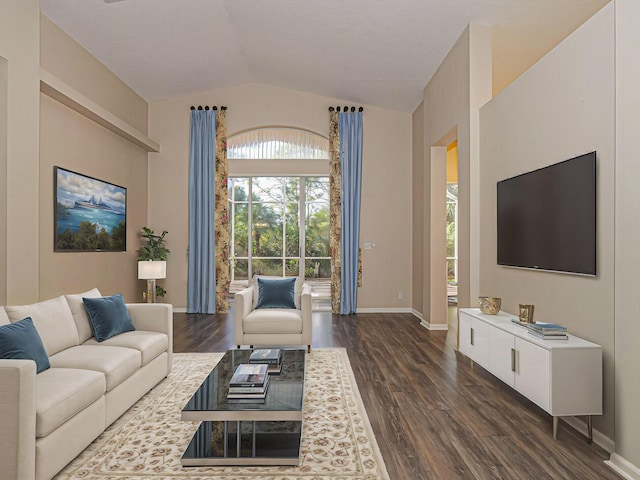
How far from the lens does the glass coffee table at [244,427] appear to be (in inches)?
91.9

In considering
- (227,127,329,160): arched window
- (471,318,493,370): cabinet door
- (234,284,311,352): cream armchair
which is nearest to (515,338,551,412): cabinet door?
(471,318,493,370): cabinet door

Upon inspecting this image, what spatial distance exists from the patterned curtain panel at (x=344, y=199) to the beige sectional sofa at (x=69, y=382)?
162 inches

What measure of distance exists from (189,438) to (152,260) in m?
4.66

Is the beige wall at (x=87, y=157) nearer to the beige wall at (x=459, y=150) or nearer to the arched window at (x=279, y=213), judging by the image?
the arched window at (x=279, y=213)

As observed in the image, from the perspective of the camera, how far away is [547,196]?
11.0 ft

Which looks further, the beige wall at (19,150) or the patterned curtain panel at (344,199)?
the patterned curtain panel at (344,199)

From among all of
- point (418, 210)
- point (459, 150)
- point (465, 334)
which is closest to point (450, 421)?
point (465, 334)

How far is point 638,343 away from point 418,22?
3.93 metres

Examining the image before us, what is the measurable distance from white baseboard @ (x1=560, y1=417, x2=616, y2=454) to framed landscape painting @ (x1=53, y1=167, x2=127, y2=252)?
5195 mm

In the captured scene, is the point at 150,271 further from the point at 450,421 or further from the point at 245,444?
the point at 450,421

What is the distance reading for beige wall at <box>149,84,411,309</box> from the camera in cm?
768

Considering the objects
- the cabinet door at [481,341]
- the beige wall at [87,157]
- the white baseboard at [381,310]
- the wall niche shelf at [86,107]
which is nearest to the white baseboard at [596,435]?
the cabinet door at [481,341]

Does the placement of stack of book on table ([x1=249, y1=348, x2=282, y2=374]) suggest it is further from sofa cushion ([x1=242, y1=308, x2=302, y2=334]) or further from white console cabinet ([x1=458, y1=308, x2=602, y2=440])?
white console cabinet ([x1=458, y1=308, x2=602, y2=440])

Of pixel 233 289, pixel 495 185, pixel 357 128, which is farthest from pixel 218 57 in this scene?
pixel 495 185
